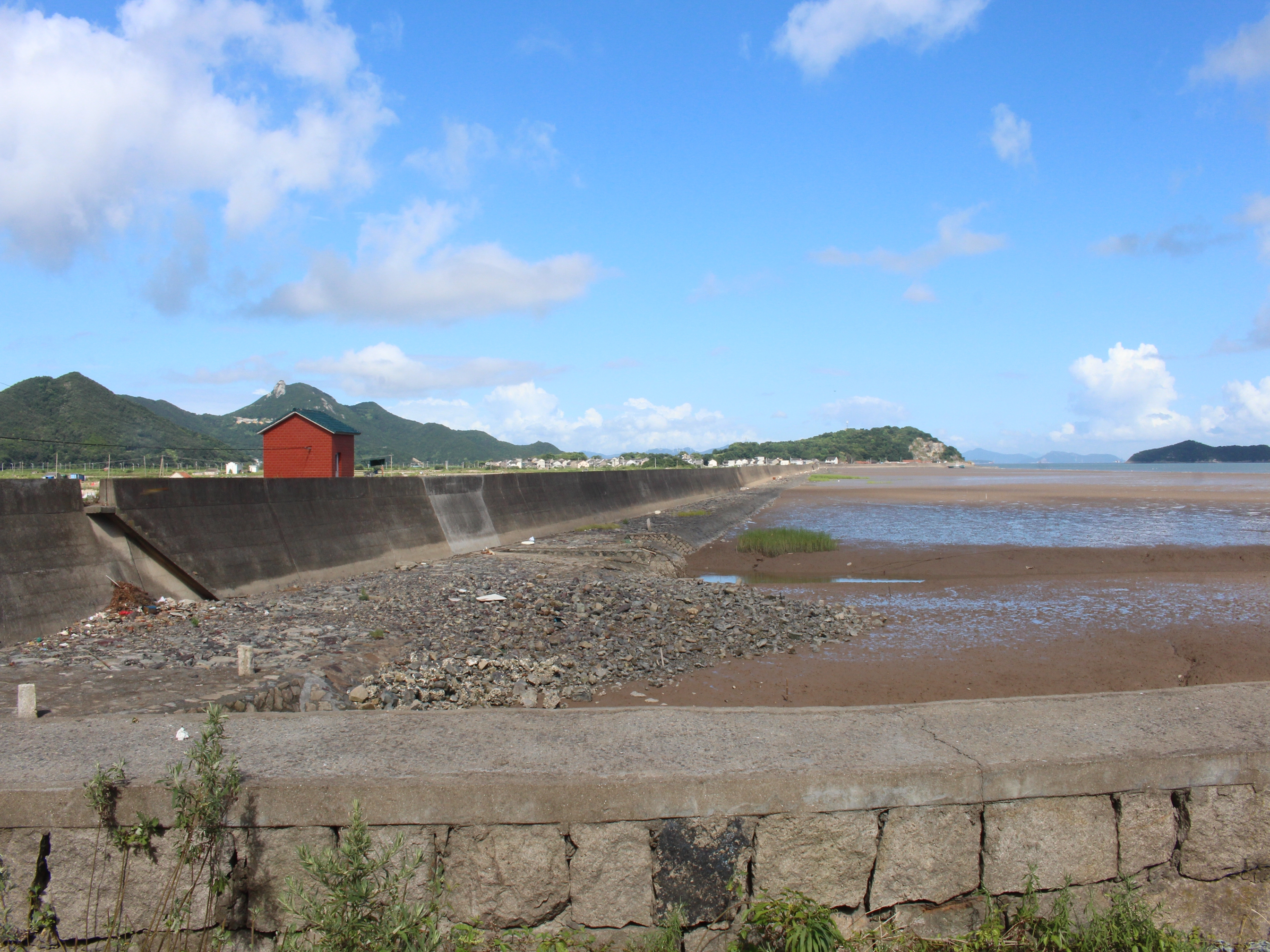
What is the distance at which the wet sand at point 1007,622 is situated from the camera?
33.7 ft

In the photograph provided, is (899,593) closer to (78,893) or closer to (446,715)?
(446,715)

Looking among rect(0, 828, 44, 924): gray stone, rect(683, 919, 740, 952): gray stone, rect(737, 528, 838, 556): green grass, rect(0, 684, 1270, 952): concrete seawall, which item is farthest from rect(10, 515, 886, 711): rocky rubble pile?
rect(737, 528, 838, 556): green grass

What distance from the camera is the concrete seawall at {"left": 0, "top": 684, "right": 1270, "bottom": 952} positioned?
9.86 feet

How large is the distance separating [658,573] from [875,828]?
16324 millimetres

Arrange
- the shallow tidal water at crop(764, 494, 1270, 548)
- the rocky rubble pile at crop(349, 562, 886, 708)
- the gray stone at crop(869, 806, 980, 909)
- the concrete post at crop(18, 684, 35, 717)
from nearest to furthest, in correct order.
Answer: the gray stone at crop(869, 806, 980, 909) < the concrete post at crop(18, 684, 35, 717) < the rocky rubble pile at crop(349, 562, 886, 708) < the shallow tidal water at crop(764, 494, 1270, 548)

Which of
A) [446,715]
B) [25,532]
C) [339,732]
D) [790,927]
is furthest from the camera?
[25,532]

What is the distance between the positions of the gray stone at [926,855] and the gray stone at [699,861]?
0.57 m

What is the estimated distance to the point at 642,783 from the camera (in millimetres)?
3057

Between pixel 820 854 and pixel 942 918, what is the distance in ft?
2.08

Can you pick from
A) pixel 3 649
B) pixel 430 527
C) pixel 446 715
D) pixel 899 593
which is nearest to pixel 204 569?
pixel 3 649

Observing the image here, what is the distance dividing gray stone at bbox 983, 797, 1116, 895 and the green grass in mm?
20862

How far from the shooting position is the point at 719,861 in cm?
305

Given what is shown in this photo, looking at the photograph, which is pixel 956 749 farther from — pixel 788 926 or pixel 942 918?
pixel 788 926

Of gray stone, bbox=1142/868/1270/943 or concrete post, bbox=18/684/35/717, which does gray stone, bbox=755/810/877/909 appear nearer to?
gray stone, bbox=1142/868/1270/943
